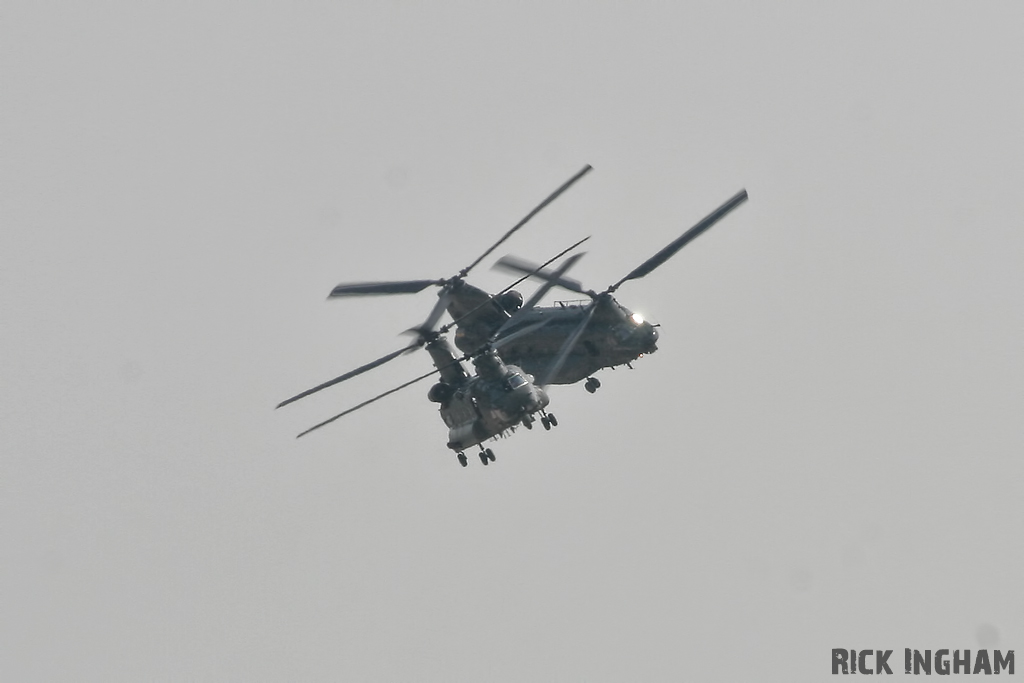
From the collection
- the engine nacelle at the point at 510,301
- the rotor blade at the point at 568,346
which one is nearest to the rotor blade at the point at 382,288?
the engine nacelle at the point at 510,301

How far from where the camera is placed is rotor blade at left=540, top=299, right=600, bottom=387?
94000mm

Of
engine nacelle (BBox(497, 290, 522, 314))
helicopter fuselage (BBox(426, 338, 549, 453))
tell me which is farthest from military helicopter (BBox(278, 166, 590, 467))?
engine nacelle (BBox(497, 290, 522, 314))

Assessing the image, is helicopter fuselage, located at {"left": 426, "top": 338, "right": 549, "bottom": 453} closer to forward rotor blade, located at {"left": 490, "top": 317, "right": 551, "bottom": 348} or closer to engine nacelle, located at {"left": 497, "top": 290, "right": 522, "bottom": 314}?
forward rotor blade, located at {"left": 490, "top": 317, "right": 551, "bottom": 348}

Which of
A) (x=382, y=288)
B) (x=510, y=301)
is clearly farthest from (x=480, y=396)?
(x=510, y=301)

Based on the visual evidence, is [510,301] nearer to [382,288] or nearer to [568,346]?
[568,346]

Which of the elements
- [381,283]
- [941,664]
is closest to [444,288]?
[381,283]

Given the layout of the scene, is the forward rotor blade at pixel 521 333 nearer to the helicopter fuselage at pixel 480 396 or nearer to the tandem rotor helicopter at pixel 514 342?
the tandem rotor helicopter at pixel 514 342

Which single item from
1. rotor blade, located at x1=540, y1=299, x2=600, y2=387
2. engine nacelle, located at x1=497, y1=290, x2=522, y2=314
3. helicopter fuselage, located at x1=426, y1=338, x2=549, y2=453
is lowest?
helicopter fuselage, located at x1=426, y1=338, x2=549, y2=453

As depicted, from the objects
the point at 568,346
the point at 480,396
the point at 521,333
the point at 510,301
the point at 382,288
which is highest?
the point at 510,301

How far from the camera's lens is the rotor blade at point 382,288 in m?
91.7

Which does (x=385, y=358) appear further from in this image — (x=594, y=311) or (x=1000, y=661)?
(x=1000, y=661)

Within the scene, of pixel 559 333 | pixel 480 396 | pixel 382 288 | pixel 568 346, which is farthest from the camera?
pixel 559 333

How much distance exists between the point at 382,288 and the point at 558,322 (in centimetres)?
1107

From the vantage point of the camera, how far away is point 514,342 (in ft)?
327
